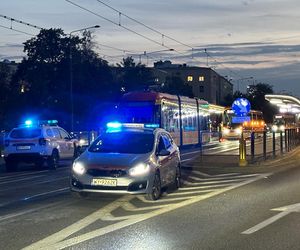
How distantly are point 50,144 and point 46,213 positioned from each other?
→ 11.9 meters

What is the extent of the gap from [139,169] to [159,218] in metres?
1.91

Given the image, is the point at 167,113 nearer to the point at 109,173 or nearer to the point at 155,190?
the point at 155,190

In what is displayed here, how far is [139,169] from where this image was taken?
12.0 meters

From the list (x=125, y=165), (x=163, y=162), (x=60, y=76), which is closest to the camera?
(x=125, y=165)

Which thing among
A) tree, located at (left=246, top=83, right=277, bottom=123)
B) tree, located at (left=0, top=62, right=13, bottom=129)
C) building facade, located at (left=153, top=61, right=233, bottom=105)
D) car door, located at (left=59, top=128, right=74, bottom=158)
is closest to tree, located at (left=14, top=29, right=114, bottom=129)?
tree, located at (left=0, top=62, right=13, bottom=129)

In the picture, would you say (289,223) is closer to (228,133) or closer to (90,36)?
(228,133)

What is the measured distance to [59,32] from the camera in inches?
2643

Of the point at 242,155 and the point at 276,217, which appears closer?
the point at 276,217

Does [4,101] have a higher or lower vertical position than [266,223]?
higher

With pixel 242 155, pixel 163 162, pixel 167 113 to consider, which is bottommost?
pixel 242 155

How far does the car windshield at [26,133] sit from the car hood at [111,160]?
1013 cm

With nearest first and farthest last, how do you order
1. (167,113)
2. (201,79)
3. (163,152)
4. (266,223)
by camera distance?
(266,223), (163,152), (167,113), (201,79)

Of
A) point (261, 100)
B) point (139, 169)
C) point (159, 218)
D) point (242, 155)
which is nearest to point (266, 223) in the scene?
point (159, 218)

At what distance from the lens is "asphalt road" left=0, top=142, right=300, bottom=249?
830 centimetres
